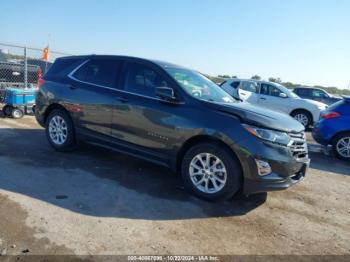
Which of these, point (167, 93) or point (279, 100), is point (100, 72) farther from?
point (279, 100)

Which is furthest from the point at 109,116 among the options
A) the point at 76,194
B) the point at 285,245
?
the point at 285,245


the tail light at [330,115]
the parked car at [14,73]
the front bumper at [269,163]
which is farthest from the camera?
the parked car at [14,73]

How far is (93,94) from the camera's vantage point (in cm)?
552

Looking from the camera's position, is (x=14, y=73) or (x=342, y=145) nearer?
(x=342, y=145)

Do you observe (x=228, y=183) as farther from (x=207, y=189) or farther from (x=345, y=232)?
(x=345, y=232)

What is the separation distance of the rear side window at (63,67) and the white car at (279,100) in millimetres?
7238

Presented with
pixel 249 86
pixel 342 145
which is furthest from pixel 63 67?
pixel 249 86

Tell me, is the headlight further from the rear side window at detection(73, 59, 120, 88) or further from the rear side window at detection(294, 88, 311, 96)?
the rear side window at detection(294, 88, 311, 96)

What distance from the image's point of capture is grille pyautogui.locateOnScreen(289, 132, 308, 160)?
171 inches

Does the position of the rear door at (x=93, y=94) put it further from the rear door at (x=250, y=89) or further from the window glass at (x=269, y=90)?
the window glass at (x=269, y=90)

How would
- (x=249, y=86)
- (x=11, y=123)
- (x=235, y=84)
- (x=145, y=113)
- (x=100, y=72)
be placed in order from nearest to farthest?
1. (x=145, y=113)
2. (x=100, y=72)
3. (x=11, y=123)
4. (x=249, y=86)
5. (x=235, y=84)

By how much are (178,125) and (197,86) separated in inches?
35.2

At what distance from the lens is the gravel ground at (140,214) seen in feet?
10.7

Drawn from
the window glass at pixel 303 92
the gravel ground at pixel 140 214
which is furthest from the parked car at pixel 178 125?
the window glass at pixel 303 92
